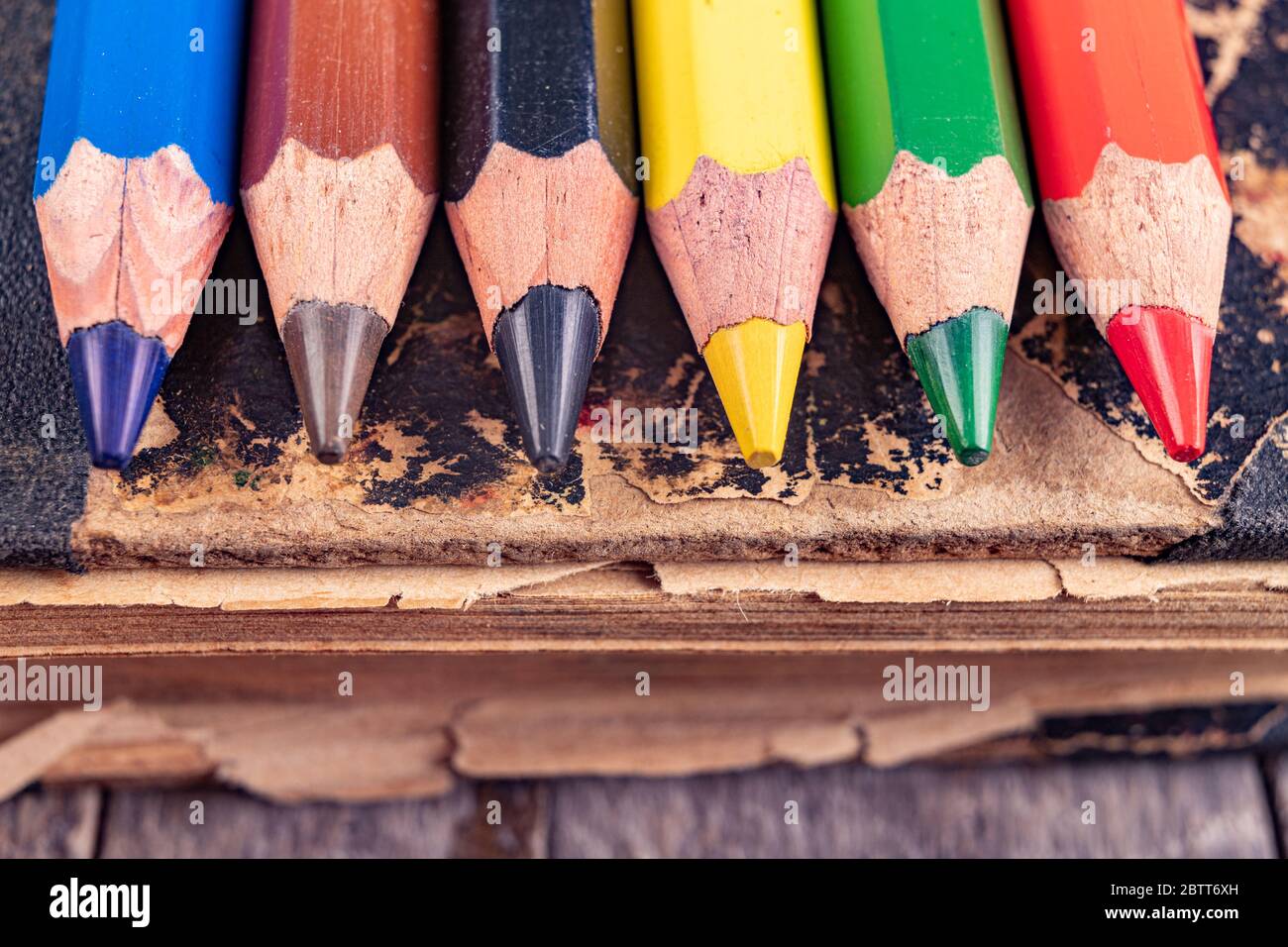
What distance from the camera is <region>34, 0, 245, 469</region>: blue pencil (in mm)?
331

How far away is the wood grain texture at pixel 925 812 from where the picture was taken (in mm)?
523

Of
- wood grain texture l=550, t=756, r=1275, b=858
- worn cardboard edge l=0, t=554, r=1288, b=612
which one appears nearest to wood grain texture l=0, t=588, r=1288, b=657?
worn cardboard edge l=0, t=554, r=1288, b=612

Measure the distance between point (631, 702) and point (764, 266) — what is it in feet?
0.70

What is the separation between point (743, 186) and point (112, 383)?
0.62ft

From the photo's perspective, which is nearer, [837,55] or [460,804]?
[837,55]

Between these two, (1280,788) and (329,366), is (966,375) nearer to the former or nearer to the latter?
Answer: (329,366)

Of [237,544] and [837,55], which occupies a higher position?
[837,55]

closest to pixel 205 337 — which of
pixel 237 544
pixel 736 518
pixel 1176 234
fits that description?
pixel 237 544

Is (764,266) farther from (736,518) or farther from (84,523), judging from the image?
(84,523)

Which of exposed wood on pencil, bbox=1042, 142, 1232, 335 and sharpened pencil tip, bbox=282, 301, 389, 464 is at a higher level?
exposed wood on pencil, bbox=1042, 142, 1232, 335

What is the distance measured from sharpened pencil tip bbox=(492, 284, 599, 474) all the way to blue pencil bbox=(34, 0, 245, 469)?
97mm

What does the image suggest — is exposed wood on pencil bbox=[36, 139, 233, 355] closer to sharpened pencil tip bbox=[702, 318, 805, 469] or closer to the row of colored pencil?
the row of colored pencil

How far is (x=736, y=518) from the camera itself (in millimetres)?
365

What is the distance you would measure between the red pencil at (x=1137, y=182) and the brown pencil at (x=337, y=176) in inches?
7.8
